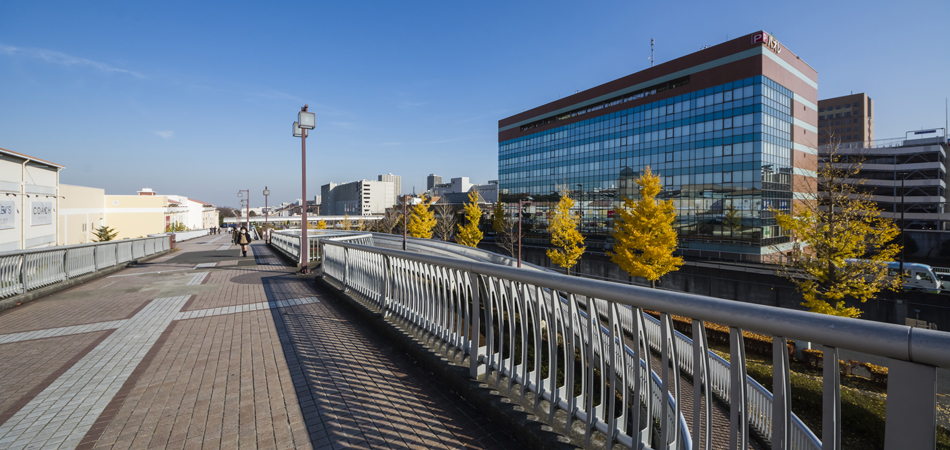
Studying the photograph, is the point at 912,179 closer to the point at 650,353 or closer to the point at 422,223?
the point at 422,223

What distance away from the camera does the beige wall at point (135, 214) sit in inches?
1990

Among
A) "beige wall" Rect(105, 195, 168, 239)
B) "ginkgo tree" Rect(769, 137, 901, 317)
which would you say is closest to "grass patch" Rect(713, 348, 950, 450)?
"ginkgo tree" Rect(769, 137, 901, 317)

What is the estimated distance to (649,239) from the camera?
2509 centimetres

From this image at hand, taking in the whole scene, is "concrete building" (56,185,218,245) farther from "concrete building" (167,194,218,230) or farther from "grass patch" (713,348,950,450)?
"grass patch" (713,348,950,450)

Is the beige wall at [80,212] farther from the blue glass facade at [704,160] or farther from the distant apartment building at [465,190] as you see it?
the distant apartment building at [465,190]

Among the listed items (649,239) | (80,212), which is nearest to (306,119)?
(649,239)

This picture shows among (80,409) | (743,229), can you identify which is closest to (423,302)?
(80,409)

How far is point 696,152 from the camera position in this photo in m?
43.3

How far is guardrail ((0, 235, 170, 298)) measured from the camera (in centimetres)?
764

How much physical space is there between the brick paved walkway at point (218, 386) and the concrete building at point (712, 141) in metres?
41.1

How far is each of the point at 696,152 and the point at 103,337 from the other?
160ft

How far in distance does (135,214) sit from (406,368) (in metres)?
65.3

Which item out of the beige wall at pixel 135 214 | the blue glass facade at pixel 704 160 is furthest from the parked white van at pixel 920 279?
the beige wall at pixel 135 214

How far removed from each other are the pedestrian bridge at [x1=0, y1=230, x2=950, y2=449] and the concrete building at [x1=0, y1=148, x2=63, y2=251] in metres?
20.3
